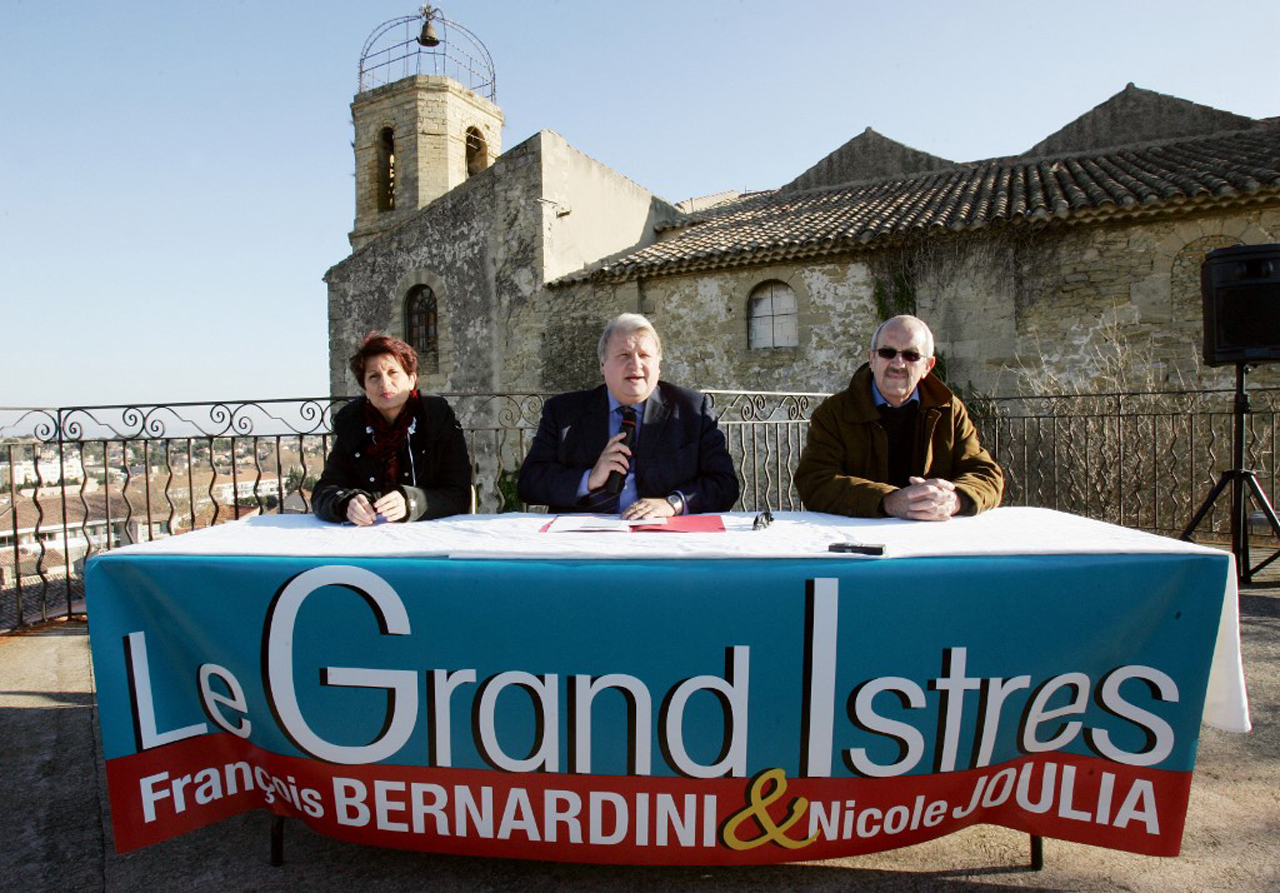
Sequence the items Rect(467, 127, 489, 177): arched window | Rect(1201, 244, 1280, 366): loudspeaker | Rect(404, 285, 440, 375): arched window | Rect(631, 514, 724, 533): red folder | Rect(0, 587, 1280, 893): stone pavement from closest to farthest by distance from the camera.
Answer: Rect(0, 587, 1280, 893): stone pavement < Rect(631, 514, 724, 533): red folder < Rect(1201, 244, 1280, 366): loudspeaker < Rect(404, 285, 440, 375): arched window < Rect(467, 127, 489, 177): arched window

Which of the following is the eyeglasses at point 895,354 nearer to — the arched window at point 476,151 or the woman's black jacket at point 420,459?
the woman's black jacket at point 420,459

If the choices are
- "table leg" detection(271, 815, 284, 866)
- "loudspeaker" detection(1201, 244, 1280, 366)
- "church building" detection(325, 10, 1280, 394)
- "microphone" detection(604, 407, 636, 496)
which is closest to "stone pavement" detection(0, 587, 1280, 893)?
"table leg" detection(271, 815, 284, 866)

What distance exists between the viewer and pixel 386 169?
63.1 ft

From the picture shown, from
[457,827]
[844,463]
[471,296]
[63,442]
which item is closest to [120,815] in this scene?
[457,827]

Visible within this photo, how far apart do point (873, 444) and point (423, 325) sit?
→ 14.8m

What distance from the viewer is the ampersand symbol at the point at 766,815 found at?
5.70 ft

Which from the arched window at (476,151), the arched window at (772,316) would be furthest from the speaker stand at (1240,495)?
the arched window at (476,151)

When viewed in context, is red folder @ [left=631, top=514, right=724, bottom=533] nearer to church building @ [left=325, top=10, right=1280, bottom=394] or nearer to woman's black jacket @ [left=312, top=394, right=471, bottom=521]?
woman's black jacket @ [left=312, top=394, right=471, bottom=521]

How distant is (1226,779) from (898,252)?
32.9 feet

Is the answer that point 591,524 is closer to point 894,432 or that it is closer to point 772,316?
point 894,432

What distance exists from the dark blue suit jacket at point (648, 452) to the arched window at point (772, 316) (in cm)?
972

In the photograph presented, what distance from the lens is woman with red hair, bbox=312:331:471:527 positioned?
2828mm

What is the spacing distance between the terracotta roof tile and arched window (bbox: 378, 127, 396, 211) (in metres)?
8.19

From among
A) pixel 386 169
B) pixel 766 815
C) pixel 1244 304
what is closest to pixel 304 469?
pixel 766 815
